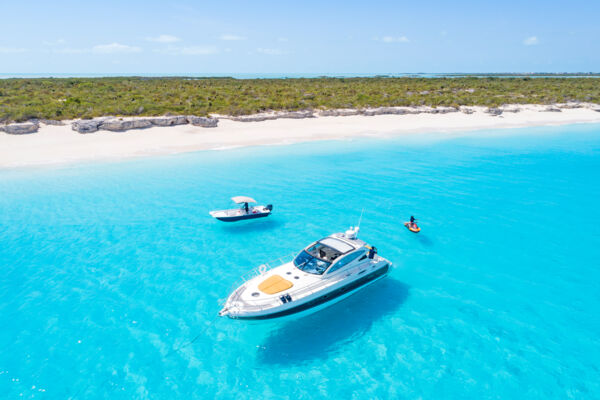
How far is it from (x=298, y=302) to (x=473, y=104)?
90103 millimetres

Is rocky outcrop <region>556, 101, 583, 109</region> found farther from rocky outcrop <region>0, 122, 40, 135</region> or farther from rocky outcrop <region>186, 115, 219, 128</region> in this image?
rocky outcrop <region>0, 122, 40, 135</region>

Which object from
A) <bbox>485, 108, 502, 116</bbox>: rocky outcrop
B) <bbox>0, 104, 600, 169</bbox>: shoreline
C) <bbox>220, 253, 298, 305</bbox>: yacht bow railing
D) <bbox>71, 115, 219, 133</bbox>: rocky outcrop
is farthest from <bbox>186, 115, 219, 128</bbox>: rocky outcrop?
<bbox>485, 108, 502, 116</bbox>: rocky outcrop

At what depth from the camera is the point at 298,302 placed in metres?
15.4

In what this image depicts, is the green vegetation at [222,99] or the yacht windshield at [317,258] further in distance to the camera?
the green vegetation at [222,99]

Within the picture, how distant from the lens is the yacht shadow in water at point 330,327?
1438 centimetres

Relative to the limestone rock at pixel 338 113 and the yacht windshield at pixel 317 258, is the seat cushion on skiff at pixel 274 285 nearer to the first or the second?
the yacht windshield at pixel 317 258

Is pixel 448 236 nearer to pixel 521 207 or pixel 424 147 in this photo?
pixel 521 207

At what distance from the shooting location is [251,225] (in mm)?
27438

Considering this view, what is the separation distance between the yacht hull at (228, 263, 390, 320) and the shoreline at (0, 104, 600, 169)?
3965 centimetres

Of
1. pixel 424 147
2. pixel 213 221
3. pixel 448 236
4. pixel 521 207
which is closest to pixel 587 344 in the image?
pixel 448 236

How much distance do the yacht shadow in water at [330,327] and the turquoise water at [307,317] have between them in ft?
0.25

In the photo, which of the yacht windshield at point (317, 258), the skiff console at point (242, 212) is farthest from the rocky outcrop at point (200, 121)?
the yacht windshield at point (317, 258)

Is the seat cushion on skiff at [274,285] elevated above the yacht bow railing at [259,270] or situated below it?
above

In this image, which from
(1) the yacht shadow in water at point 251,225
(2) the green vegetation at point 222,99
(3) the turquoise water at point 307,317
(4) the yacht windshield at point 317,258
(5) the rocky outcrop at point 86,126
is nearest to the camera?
(3) the turquoise water at point 307,317
